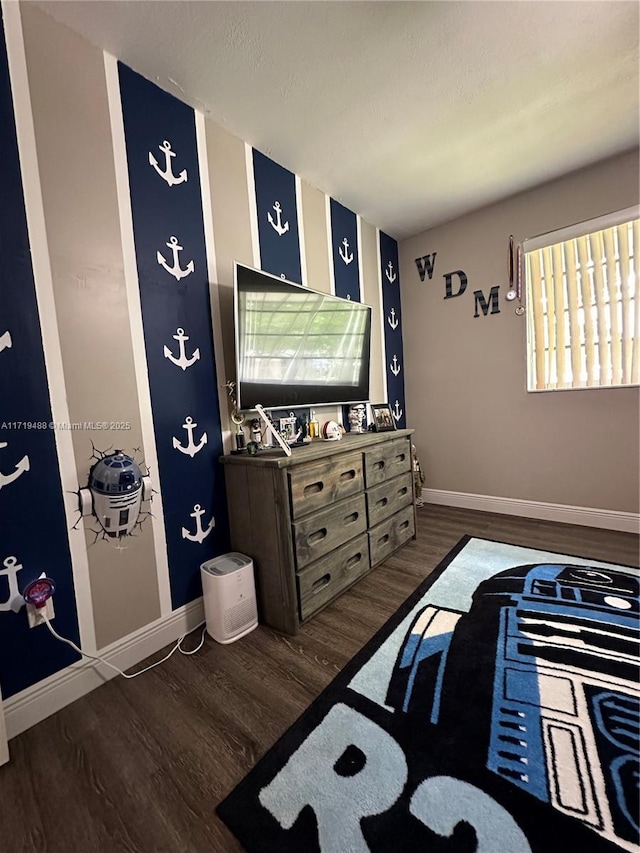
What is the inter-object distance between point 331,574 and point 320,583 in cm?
9

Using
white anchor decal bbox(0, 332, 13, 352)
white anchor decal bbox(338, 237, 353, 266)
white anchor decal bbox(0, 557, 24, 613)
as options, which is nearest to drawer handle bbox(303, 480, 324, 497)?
white anchor decal bbox(0, 557, 24, 613)

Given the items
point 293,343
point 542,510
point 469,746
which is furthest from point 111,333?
point 542,510

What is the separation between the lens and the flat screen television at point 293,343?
1738 millimetres

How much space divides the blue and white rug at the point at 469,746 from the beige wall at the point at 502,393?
4.06ft

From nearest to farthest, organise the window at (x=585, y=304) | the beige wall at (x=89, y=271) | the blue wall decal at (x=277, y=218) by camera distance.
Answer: the beige wall at (x=89, y=271), the blue wall decal at (x=277, y=218), the window at (x=585, y=304)

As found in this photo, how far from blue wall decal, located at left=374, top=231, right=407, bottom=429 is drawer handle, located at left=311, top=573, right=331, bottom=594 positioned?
6.15 feet

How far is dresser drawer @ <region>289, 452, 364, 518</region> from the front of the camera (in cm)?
156

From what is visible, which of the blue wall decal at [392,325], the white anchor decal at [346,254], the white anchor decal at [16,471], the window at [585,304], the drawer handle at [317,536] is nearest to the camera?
the white anchor decal at [16,471]

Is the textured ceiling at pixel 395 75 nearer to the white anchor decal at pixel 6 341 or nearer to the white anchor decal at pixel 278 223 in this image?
the white anchor decal at pixel 278 223

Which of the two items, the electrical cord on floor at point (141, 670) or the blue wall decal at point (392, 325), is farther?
the blue wall decal at point (392, 325)

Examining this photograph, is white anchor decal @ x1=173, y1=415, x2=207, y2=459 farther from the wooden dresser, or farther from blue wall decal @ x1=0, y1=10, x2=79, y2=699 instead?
blue wall decal @ x1=0, y1=10, x2=79, y2=699

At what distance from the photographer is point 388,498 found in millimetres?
2203

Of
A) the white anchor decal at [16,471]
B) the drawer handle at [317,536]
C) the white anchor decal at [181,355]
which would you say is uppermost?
the white anchor decal at [181,355]

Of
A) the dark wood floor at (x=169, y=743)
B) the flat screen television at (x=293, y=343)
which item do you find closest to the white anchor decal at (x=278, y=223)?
the flat screen television at (x=293, y=343)
